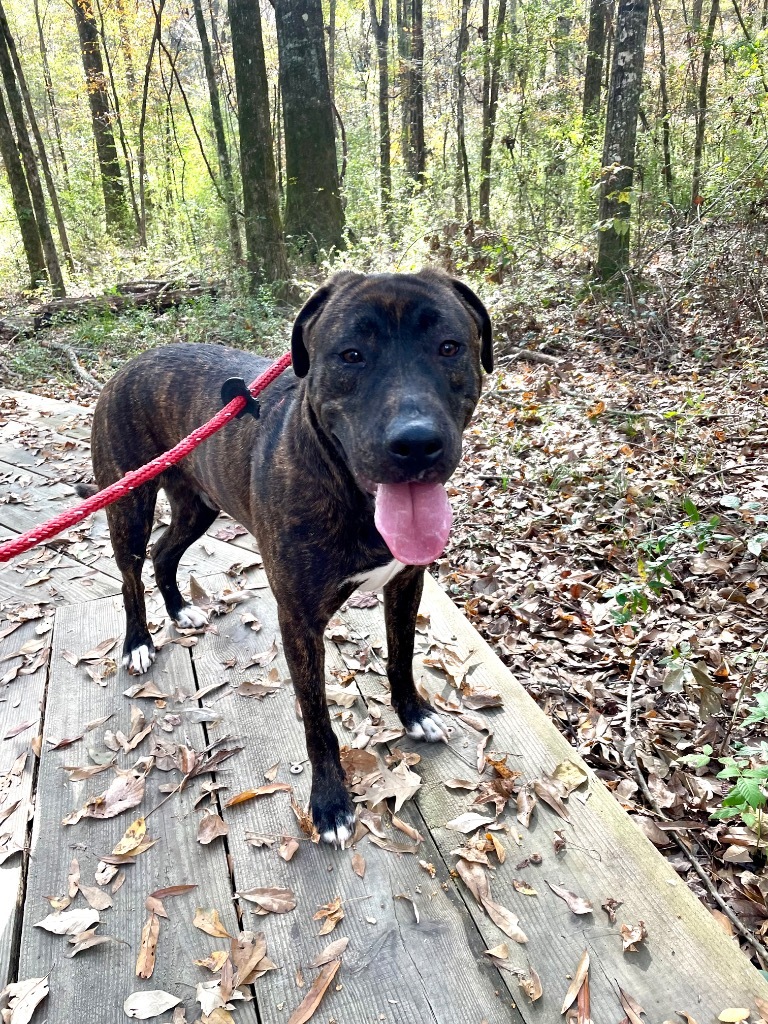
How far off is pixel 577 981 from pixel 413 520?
49.2 inches

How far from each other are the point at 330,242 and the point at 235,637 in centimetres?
876

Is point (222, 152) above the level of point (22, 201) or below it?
above

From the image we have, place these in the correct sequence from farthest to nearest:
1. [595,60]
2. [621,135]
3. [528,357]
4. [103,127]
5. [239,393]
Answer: [103,127]
[595,60]
[621,135]
[528,357]
[239,393]

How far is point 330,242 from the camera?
34.9ft

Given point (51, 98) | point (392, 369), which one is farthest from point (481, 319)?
point (51, 98)

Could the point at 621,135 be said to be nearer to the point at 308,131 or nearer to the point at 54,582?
the point at 308,131

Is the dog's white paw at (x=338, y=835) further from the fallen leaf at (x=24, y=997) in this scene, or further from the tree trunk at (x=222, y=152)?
the tree trunk at (x=222, y=152)

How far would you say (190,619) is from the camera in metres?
3.40

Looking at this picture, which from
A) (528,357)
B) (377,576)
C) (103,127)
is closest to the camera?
(377,576)

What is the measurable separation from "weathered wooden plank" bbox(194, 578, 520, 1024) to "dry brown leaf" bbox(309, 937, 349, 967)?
0.01m

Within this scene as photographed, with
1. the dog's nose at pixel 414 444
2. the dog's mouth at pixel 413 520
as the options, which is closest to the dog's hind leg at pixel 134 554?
the dog's mouth at pixel 413 520

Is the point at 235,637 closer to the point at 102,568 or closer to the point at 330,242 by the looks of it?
the point at 102,568

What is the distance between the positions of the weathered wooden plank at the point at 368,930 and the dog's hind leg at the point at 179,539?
108 cm

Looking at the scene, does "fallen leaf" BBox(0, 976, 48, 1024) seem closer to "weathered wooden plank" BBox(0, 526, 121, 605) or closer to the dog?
the dog
